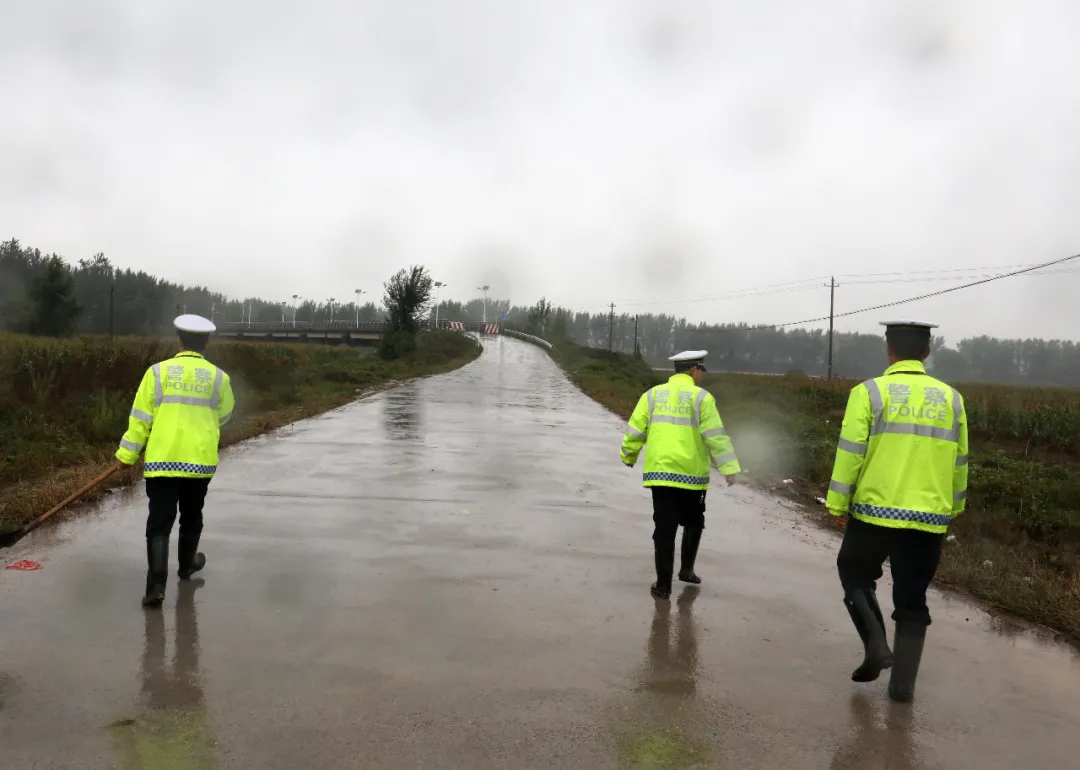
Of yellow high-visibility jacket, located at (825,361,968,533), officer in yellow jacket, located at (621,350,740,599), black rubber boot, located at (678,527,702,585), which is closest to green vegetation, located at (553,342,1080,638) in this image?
yellow high-visibility jacket, located at (825,361,968,533)

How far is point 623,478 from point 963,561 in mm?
4636

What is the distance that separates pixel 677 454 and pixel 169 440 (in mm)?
3360

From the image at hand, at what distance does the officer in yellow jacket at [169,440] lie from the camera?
4980 millimetres

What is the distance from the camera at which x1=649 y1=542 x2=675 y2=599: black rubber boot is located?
17.9 ft

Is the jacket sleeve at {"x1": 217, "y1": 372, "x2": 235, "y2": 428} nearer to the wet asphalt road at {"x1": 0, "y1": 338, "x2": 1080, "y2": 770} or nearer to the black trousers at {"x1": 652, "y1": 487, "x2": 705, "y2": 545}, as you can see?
the wet asphalt road at {"x1": 0, "y1": 338, "x2": 1080, "y2": 770}

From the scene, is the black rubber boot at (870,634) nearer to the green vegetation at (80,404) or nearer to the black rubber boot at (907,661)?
the black rubber boot at (907,661)

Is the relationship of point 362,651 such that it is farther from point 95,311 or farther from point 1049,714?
point 95,311

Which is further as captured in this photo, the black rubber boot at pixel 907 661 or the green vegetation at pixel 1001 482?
the green vegetation at pixel 1001 482

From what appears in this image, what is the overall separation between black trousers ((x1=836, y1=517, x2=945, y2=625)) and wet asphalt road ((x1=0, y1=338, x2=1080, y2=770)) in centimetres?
49

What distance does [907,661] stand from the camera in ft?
12.8

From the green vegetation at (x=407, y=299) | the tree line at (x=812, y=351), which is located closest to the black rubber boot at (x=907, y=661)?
the green vegetation at (x=407, y=299)

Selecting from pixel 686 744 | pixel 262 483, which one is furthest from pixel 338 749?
pixel 262 483

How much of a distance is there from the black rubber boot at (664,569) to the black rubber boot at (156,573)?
10.6 feet

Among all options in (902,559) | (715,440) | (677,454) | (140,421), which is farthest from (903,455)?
(140,421)
